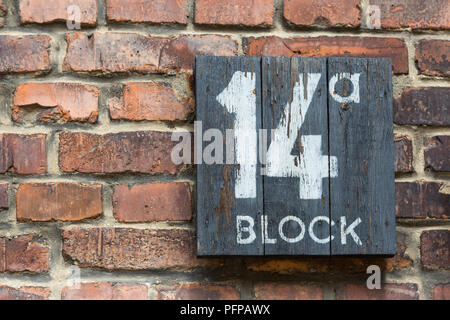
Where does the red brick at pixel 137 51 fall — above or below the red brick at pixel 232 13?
below

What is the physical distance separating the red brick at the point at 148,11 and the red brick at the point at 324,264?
497mm

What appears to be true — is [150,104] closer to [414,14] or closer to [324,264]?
[324,264]

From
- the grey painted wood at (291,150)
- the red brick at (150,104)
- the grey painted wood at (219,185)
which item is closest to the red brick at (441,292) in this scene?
the grey painted wood at (291,150)

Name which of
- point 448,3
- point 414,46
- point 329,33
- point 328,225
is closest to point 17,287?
point 328,225

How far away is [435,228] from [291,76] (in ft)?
1.34

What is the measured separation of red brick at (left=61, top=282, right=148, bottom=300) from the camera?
106 centimetres

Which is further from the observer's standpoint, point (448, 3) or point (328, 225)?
point (448, 3)

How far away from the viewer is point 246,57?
1.06m

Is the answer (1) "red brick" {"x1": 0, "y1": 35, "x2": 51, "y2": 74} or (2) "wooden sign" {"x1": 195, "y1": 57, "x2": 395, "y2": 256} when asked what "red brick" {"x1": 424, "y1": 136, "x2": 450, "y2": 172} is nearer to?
(2) "wooden sign" {"x1": 195, "y1": 57, "x2": 395, "y2": 256}

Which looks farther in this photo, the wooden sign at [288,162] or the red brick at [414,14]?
the red brick at [414,14]

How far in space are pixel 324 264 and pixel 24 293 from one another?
1.87 ft

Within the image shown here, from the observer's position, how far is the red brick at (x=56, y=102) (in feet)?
3.56

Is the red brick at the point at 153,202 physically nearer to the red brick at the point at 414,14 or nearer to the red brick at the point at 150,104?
the red brick at the point at 150,104
